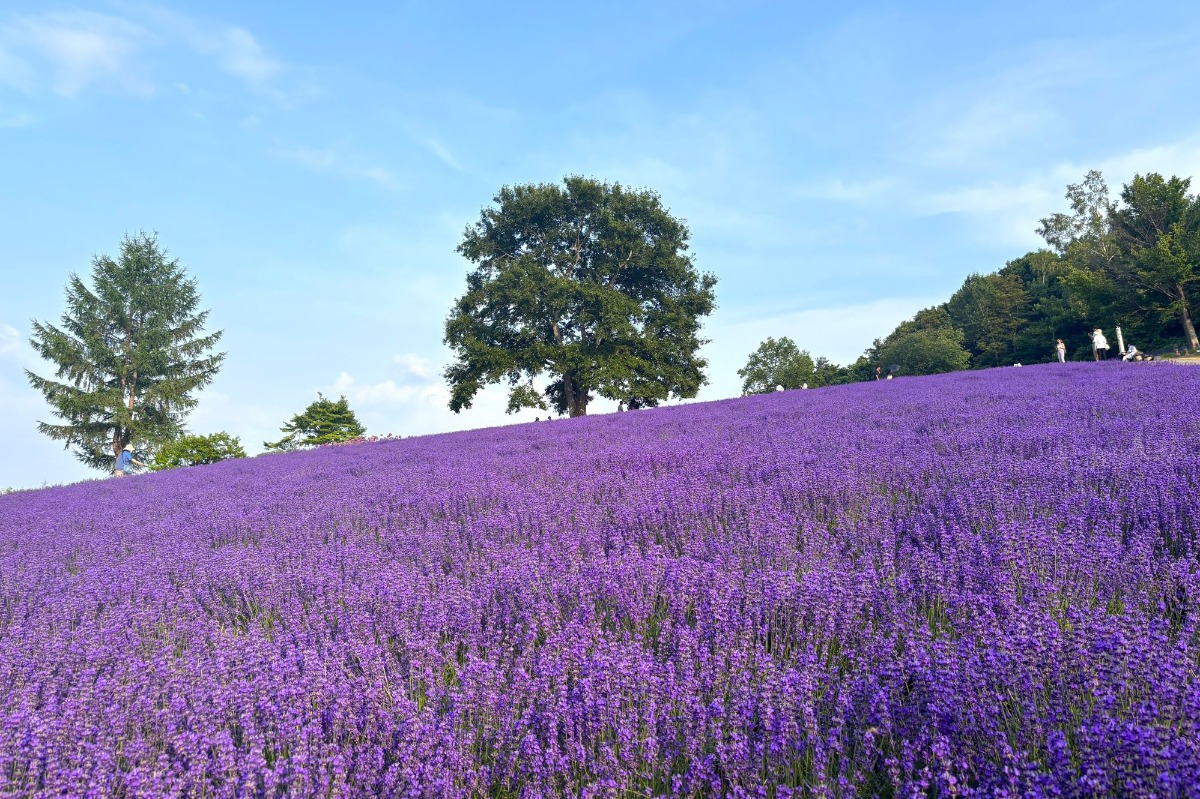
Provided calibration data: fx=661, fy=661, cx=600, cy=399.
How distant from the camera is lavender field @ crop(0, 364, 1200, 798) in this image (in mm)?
1579

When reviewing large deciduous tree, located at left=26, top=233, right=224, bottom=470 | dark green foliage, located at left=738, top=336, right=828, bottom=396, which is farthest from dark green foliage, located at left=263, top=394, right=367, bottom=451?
dark green foliage, located at left=738, top=336, right=828, bottom=396

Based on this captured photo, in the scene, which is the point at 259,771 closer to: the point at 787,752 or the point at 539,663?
the point at 539,663

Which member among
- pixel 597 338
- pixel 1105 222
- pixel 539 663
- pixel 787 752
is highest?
pixel 1105 222

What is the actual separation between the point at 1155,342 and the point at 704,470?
123 ft

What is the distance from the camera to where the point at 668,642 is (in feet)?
7.36

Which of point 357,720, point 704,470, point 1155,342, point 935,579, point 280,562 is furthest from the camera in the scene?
point 1155,342

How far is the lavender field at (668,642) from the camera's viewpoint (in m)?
1.58

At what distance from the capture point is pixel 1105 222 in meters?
39.8

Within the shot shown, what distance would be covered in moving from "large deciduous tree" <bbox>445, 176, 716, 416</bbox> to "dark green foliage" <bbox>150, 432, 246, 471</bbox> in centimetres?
740

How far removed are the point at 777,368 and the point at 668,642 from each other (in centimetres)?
4874

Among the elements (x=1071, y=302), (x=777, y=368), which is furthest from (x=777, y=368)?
(x=1071, y=302)

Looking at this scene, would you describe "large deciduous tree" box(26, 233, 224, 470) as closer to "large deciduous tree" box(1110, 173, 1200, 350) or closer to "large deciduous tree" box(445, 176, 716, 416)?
"large deciduous tree" box(445, 176, 716, 416)

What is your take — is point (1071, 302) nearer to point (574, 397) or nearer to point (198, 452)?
point (574, 397)

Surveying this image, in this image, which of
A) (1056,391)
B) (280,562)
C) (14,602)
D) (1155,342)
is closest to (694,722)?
(280,562)
